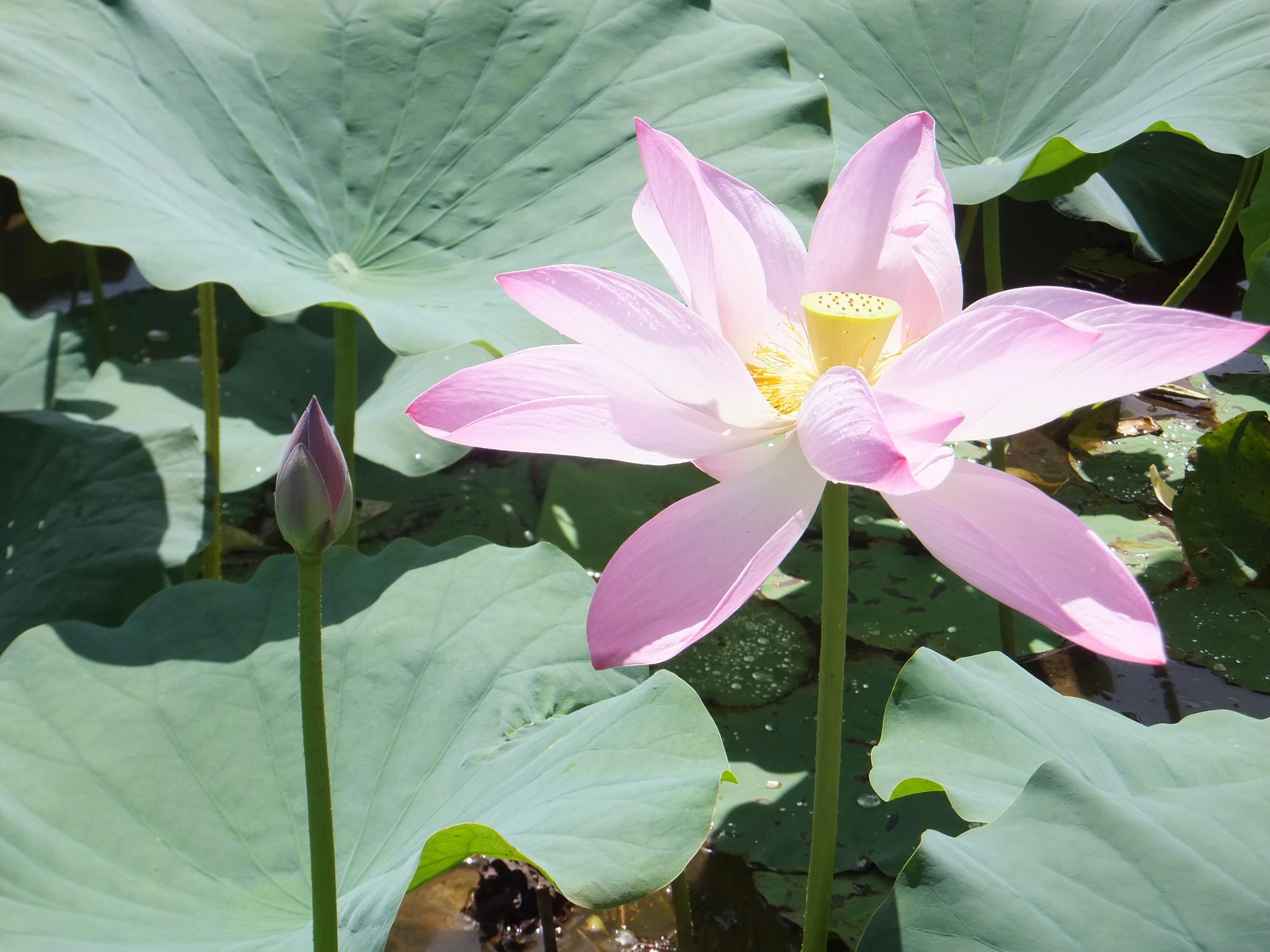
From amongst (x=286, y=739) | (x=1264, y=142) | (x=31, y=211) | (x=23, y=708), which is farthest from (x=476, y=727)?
(x=1264, y=142)

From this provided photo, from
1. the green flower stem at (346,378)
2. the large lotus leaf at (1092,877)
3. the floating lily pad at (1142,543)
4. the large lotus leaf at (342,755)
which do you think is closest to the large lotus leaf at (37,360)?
the green flower stem at (346,378)

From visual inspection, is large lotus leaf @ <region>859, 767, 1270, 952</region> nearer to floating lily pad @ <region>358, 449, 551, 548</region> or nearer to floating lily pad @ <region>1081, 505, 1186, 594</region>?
floating lily pad @ <region>1081, 505, 1186, 594</region>

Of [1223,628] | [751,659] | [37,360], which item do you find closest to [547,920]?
[751,659]

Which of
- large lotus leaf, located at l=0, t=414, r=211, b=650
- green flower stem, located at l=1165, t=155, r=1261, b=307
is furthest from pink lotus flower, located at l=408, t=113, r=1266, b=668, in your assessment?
green flower stem, located at l=1165, t=155, r=1261, b=307

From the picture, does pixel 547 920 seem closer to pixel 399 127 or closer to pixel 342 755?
pixel 342 755

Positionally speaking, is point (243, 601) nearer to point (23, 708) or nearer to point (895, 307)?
point (23, 708)
